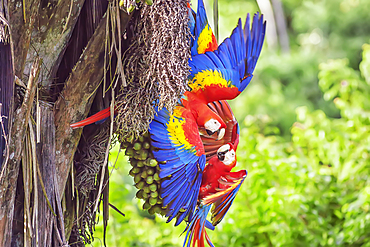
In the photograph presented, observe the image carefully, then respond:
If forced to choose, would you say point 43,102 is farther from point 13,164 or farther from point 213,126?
point 213,126

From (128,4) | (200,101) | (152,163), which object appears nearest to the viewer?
(128,4)

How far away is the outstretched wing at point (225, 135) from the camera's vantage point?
50.4 inches

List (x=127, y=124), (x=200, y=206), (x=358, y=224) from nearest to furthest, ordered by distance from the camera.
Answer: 1. (x=127, y=124)
2. (x=200, y=206)
3. (x=358, y=224)

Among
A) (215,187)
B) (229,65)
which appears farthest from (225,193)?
(229,65)

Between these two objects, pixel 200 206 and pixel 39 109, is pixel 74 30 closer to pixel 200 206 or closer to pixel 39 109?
pixel 39 109

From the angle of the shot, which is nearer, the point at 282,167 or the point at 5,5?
the point at 5,5

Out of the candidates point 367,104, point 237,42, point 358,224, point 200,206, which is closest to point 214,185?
point 200,206

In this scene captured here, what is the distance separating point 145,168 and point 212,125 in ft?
0.75

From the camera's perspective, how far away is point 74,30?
1151 mm

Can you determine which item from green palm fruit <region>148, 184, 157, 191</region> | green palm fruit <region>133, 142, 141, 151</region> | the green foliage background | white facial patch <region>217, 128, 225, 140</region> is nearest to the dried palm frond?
green palm fruit <region>133, 142, 141, 151</region>

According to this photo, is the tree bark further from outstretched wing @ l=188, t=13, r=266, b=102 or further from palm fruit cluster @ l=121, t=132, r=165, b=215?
outstretched wing @ l=188, t=13, r=266, b=102

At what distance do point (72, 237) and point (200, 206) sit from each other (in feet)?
1.29

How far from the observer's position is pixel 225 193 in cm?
125

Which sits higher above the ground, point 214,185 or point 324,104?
point 214,185
